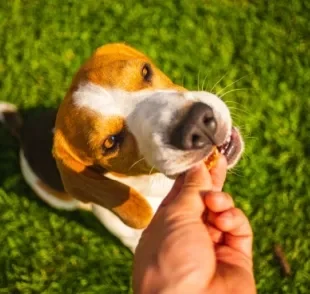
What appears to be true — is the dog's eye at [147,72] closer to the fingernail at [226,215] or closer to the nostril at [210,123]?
the nostril at [210,123]

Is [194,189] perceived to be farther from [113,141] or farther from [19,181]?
[19,181]

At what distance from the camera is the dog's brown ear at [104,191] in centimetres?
353

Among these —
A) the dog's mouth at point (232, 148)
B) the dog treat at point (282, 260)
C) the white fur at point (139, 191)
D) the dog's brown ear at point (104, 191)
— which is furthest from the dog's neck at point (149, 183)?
the dog treat at point (282, 260)

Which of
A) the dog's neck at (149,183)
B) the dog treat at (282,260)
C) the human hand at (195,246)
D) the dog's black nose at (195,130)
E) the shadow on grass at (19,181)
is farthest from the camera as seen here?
the shadow on grass at (19,181)

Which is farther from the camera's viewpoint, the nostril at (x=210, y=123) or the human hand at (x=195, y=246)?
the nostril at (x=210, y=123)

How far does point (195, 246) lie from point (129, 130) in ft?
3.18

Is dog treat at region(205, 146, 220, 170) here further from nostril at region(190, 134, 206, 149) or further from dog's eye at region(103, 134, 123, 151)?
dog's eye at region(103, 134, 123, 151)

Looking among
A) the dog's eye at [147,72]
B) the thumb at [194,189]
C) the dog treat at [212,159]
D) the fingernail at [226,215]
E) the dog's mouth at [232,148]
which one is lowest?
the dog's mouth at [232,148]

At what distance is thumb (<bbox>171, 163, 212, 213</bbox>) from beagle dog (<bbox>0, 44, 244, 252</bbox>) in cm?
19

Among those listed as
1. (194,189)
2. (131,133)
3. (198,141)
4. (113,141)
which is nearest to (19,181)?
(113,141)

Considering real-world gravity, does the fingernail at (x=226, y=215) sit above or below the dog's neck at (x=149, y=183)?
above

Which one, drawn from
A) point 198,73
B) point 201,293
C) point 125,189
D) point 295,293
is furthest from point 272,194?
point 201,293

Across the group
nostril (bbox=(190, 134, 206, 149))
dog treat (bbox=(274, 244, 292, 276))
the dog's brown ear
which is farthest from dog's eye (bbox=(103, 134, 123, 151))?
dog treat (bbox=(274, 244, 292, 276))

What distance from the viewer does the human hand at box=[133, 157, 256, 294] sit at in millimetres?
2543
